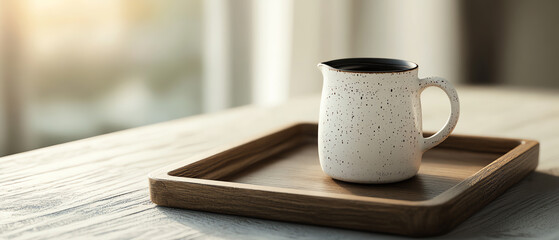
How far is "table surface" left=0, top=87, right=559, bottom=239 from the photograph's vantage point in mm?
730

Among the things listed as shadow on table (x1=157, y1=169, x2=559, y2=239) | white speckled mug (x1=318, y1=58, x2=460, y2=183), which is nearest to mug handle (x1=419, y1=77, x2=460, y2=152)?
white speckled mug (x1=318, y1=58, x2=460, y2=183)

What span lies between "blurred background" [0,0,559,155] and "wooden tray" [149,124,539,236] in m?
1.42

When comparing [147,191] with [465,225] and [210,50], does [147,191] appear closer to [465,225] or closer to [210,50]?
[465,225]

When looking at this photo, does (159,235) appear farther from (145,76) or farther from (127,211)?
(145,76)

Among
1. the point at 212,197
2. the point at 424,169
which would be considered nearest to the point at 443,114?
the point at 424,169

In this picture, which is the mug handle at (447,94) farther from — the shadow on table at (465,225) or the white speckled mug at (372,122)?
the shadow on table at (465,225)

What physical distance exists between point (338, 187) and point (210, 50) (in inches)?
76.6

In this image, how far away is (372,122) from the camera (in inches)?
32.1

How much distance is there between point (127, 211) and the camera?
80cm

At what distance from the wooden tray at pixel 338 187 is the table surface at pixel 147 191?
0.05ft

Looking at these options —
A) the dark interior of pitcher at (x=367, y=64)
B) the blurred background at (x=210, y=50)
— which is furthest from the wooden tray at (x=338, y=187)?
the blurred background at (x=210, y=50)

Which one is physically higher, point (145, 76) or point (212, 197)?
point (212, 197)

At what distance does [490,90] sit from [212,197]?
4.24ft

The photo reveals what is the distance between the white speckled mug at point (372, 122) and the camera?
813mm
